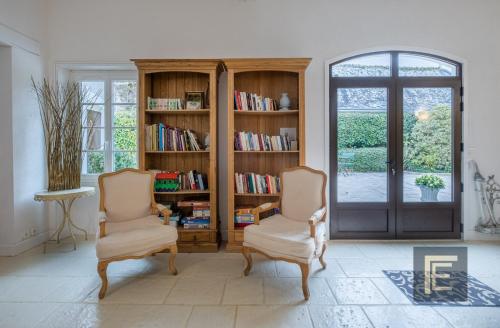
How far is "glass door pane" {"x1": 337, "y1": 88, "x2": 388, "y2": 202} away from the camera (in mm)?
3830

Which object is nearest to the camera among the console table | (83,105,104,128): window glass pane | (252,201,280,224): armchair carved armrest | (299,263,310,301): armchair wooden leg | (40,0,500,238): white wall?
(299,263,310,301): armchair wooden leg

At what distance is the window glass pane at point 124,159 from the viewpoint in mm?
4016

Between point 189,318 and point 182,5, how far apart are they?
3751 millimetres

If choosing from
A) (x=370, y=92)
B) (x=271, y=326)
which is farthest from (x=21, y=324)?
(x=370, y=92)

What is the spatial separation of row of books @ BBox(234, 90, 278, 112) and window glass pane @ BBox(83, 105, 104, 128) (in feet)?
6.65

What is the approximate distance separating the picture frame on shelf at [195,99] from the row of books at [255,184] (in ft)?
3.36

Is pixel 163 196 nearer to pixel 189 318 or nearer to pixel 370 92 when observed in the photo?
pixel 189 318

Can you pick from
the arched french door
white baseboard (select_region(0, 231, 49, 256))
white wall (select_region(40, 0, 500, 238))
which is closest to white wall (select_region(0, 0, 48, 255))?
white baseboard (select_region(0, 231, 49, 256))

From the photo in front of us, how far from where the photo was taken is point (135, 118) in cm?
402

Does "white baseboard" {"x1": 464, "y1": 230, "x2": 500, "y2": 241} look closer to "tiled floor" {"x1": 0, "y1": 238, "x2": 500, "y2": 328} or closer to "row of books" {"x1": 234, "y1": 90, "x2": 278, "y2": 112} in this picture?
"tiled floor" {"x1": 0, "y1": 238, "x2": 500, "y2": 328}

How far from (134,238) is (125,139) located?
1.94m

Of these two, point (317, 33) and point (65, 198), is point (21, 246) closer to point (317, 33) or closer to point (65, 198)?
point (65, 198)

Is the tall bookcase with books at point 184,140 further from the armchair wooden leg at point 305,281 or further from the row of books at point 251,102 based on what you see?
the armchair wooden leg at point 305,281

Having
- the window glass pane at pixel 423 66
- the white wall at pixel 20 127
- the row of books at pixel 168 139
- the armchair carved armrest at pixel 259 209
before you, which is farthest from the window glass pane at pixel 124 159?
the window glass pane at pixel 423 66
